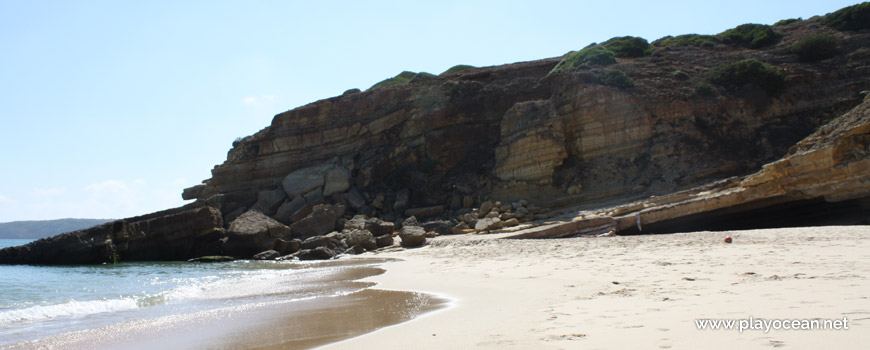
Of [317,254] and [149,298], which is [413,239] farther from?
[149,298]

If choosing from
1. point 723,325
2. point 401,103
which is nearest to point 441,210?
point 401,103

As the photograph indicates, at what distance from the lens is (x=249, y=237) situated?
70.9ft

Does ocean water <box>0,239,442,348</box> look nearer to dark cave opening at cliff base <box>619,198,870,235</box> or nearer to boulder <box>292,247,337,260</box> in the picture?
boulder <box>292,247,337,260</box>

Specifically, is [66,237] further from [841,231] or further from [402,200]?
[841,231]

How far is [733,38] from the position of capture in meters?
31.8

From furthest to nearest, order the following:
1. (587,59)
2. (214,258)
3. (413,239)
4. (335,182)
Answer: (587,59) → (335,182) → (214,258) → (413,239)

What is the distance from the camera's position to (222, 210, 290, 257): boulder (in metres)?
21.7

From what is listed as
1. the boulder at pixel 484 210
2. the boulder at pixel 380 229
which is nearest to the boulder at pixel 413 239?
the boulder at pixel 380 229

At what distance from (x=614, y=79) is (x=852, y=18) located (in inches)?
609

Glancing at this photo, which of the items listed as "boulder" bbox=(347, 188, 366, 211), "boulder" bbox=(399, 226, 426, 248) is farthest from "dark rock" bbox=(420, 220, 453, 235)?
"boulder" bbox=(347, 188, 366, 211)

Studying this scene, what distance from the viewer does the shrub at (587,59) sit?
29422mm

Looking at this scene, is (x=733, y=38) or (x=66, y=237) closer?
(x=66, y=237)

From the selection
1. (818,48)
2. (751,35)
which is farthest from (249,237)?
(751,35)

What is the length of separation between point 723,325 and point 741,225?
15.5 metres
